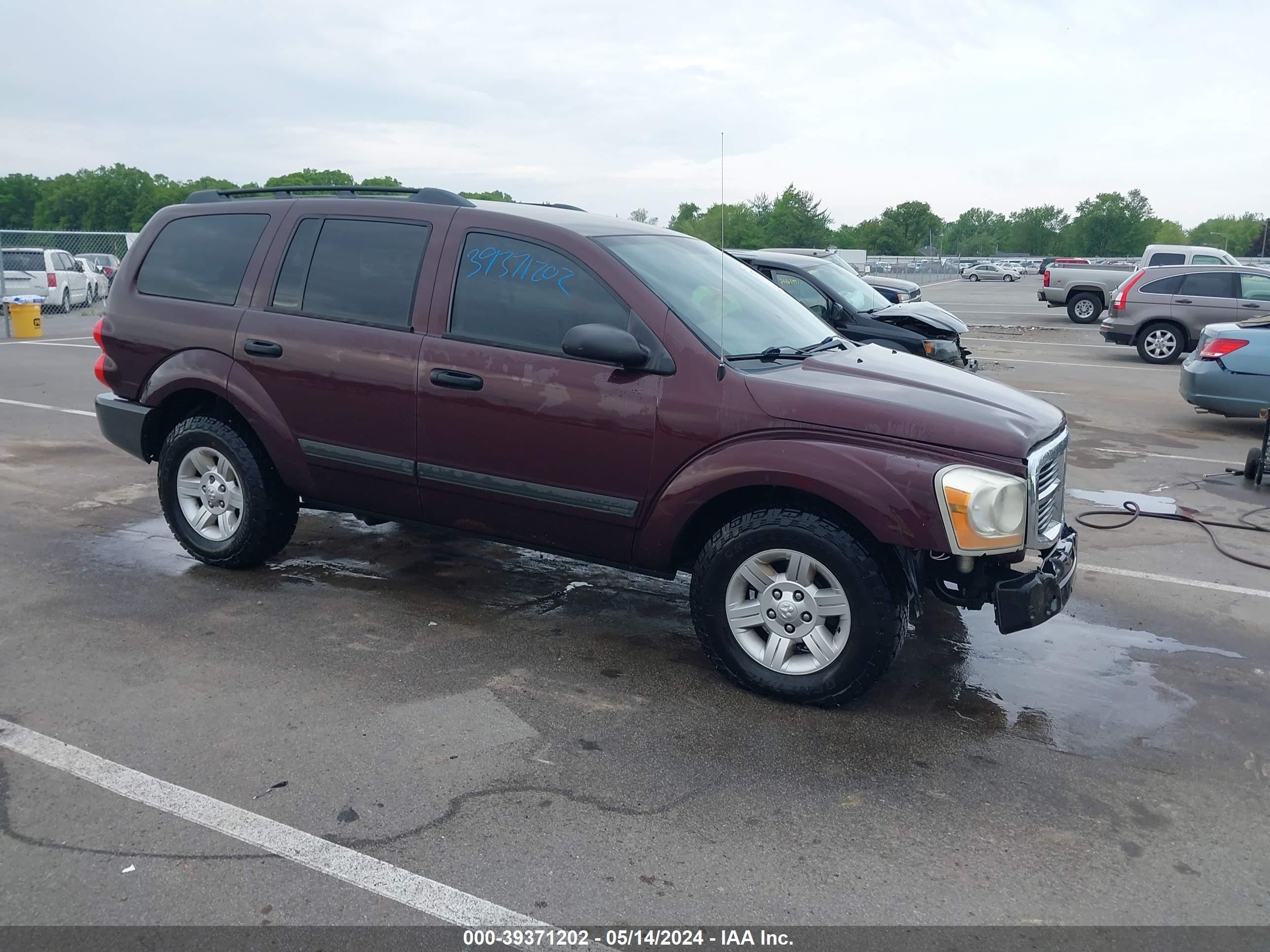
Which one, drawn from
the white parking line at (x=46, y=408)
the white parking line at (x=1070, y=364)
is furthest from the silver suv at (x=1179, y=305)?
the white parking line at (x=46, y=408)

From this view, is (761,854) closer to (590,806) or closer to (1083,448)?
(590,806)

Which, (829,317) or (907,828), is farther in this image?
(829,317)

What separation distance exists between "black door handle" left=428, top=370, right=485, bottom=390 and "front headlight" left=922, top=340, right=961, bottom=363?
24.1 ft

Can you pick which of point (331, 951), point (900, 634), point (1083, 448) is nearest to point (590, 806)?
point (331, 951)

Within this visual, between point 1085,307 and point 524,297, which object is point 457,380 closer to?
point 524,297

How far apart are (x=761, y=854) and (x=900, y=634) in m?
1.26

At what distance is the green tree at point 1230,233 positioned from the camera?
4844 inches

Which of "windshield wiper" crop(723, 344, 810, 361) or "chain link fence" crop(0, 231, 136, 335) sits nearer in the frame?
"windshield wiper" crop(723, 344, 810, 361)

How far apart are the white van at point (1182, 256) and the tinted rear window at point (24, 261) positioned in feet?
78.0

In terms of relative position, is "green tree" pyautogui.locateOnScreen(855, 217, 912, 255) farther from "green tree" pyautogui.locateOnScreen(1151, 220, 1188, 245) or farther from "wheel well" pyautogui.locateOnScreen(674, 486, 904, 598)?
"wheel well" pyautogui.locateOnScreen(674, 486, 904, 598)

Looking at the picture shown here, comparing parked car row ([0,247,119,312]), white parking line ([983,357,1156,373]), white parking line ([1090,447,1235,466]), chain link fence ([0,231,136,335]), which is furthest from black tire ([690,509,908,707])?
parked car row ([0,247,119,312])

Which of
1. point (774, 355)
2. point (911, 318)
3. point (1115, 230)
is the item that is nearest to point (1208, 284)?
point (911, 318)

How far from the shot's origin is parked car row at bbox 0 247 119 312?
21125 millimetres

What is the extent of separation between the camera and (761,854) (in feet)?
10.5
